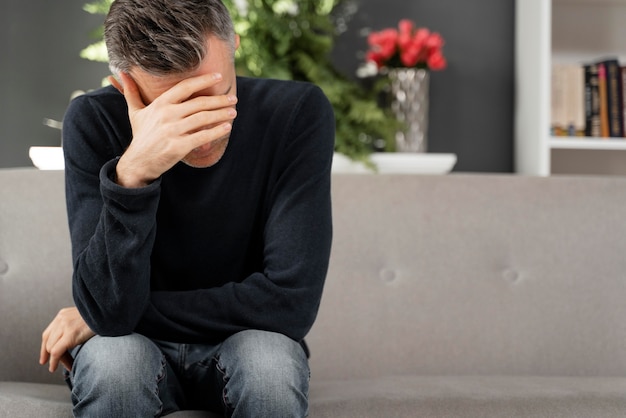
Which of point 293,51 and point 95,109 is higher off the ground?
point 293,51

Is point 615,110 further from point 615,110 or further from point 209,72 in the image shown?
point 209,72

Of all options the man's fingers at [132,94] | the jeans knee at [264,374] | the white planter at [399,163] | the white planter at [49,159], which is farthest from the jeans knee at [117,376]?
the white planter at [399,163]

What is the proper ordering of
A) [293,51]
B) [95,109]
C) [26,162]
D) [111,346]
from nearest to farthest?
[111,346], [95,109], [293,51], [26,162]

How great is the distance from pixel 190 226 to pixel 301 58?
124cm

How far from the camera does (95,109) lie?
141 cm

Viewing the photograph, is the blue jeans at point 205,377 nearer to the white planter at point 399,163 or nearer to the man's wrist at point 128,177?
the man's wrist at point 128,177

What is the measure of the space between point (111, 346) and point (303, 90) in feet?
1.81

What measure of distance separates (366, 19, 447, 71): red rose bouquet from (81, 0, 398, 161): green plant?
0.11m

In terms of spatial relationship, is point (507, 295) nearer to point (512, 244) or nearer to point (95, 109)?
point (512, 244)

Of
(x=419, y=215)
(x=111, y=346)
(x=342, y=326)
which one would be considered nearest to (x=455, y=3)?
(x=419, y=215)

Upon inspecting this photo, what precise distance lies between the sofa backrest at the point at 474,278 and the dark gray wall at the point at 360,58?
950 millimetres

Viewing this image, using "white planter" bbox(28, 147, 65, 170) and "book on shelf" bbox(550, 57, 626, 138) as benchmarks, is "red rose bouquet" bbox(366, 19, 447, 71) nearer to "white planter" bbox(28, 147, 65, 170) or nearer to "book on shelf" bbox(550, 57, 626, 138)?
"book on shelf" bbox(550, 57, 626, 138)

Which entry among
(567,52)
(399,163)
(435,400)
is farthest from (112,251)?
(567,52)

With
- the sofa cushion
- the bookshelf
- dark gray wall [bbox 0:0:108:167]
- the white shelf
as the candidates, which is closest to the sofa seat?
the sofa cushion
